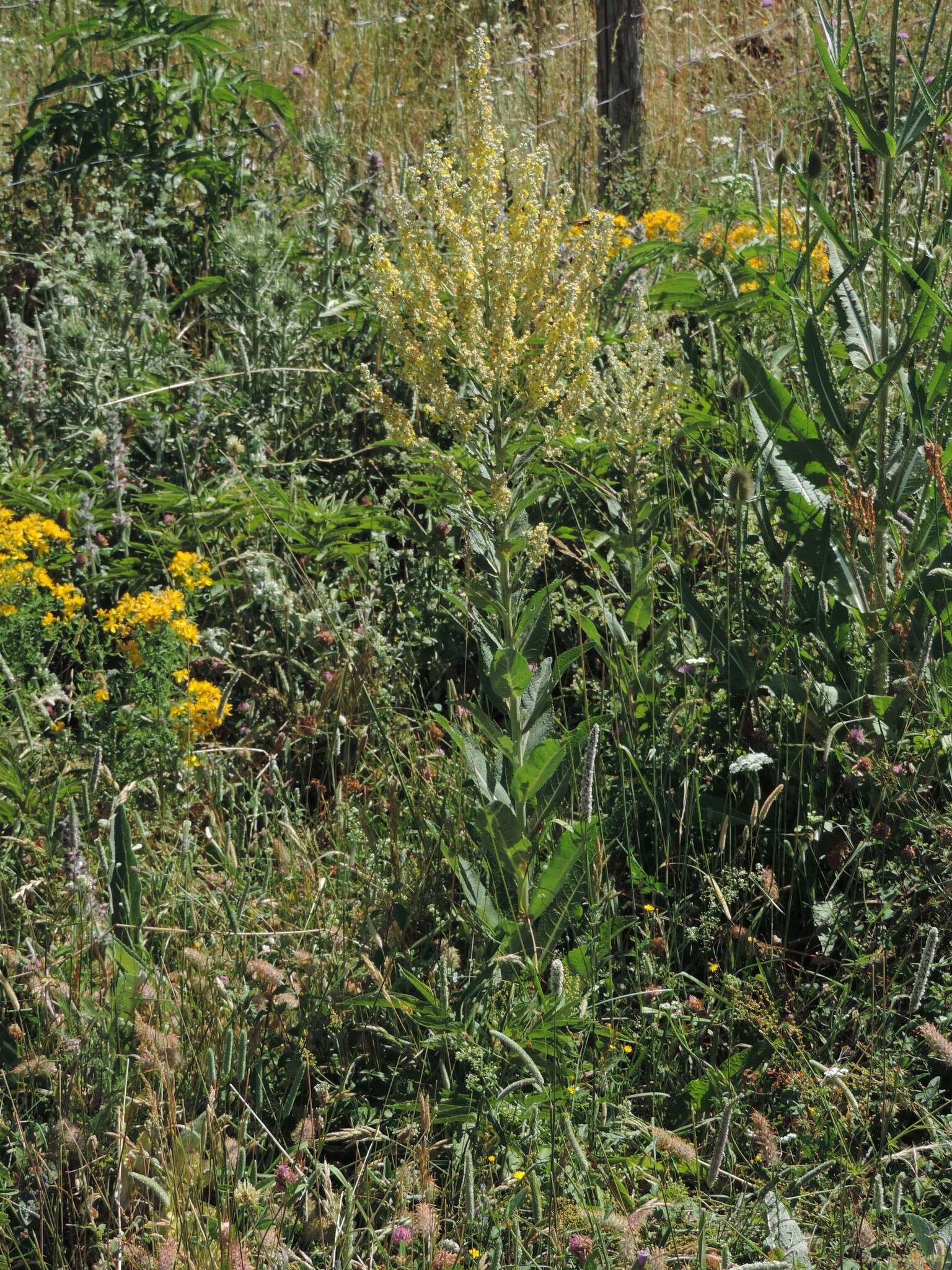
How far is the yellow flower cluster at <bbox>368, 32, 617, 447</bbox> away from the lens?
1818mm

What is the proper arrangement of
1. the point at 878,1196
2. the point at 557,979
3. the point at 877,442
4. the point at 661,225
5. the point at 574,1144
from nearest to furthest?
the point at 878,1196
the point at 574,1144
the point at 557,979
the point at 877,442
the point at 661,225

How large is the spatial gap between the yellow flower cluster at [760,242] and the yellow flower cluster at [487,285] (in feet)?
4.38

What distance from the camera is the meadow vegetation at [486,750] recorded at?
5.93 feet

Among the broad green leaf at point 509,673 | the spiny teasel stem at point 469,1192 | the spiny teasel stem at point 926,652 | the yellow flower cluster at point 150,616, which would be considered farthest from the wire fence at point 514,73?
the spiny teasel stem at point 469,1192

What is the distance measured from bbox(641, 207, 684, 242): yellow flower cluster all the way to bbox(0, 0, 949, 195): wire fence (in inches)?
44.8

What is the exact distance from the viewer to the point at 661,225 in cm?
405

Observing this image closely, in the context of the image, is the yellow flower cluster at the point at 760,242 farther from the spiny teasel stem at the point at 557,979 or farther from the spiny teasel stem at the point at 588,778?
the spiny teasel stem at the point at 557,979

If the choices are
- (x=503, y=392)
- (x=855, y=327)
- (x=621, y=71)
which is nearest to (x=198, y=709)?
(x=503, y=392)

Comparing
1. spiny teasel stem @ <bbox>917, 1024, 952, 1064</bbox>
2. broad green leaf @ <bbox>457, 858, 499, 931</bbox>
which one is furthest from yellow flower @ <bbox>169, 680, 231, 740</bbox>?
spiny teasel stem @ <bbox>917, 1024, 952, 1064</bbox>

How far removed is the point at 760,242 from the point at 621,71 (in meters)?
1.98

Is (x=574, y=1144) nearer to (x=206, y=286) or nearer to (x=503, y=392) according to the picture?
(x=503, y=392)

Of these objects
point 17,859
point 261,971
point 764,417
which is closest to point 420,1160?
point 261,971

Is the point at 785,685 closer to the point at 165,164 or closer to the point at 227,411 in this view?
the point at 227,411

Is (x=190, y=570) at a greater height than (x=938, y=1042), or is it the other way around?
(x=190, y=570)
